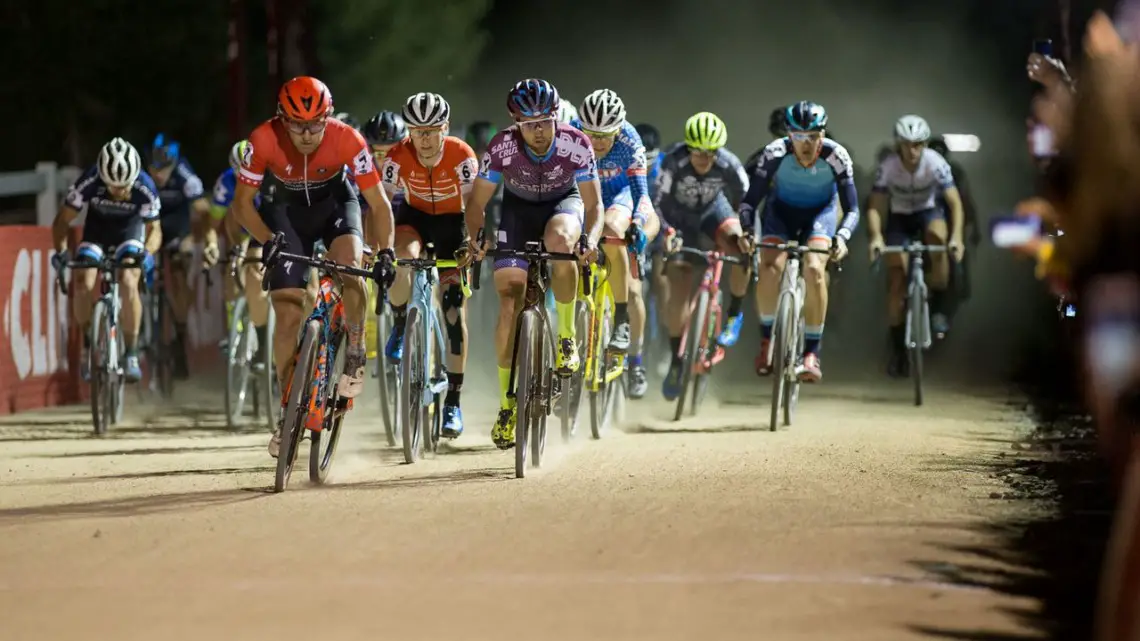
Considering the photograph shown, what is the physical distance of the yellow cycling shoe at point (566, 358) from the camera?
1130 cm

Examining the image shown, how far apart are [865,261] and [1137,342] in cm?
2212

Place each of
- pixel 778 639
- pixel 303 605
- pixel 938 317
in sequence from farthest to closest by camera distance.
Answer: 1. pixel 938 317
2. pixel 303 605
3. pixel 778 639

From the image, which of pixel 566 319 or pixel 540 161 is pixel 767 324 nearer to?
pixel 566 319

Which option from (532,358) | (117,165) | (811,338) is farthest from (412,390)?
(117,165)

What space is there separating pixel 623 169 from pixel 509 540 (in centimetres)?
596

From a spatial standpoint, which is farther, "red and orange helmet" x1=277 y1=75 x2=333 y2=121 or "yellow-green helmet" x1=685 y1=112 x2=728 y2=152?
"yellow-green helmet" x1=685 y1=112 x2=728 y2=152

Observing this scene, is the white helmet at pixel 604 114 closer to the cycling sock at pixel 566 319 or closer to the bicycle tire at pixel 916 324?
the cycling sock at pixel 566 319

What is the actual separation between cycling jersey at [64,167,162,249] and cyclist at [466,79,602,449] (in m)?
4.06

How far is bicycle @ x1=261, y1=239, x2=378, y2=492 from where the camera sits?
31.6ft

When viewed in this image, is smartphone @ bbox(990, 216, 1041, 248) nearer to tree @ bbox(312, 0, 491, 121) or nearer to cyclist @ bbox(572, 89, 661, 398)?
cyclist @ bbox(572, 89, 661, 398)

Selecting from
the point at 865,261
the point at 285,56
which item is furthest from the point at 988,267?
the point at 285,56

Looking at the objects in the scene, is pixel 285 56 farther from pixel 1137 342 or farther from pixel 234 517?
pixel 1137 342

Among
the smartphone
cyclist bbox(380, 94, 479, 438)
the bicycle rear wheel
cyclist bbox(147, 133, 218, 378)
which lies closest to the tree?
cyclist bbox(147, 133, 218, 378)

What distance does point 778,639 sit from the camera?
6.08 m
